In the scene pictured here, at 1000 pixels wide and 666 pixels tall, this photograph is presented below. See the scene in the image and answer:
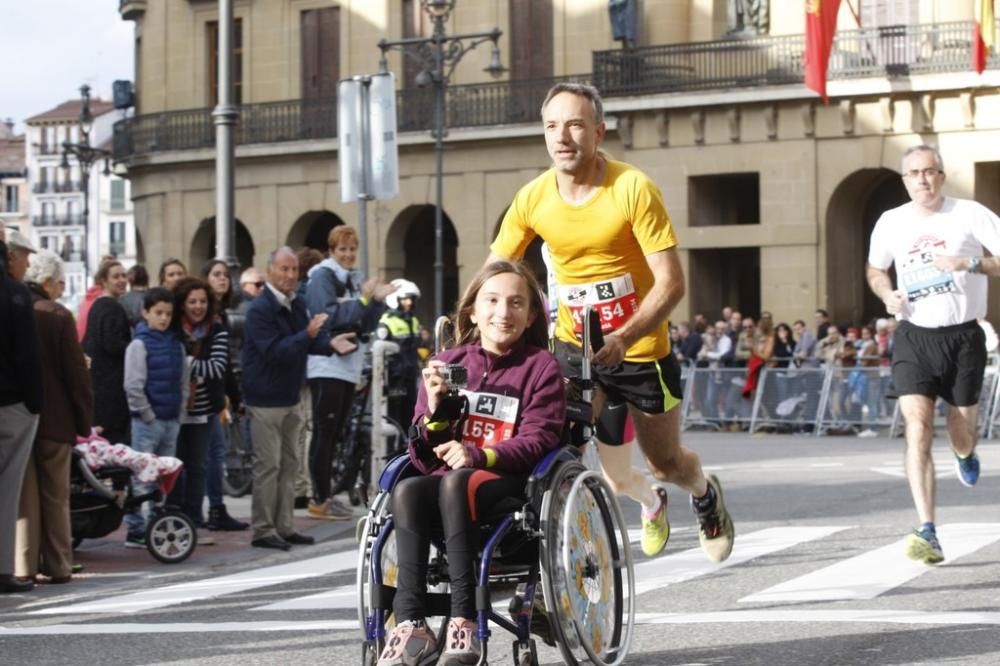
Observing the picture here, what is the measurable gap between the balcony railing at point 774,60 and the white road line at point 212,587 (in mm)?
27460

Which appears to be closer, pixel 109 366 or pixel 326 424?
pixel 109 366

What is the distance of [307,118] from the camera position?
46.4m

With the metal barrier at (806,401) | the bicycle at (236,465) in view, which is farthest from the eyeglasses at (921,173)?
the metal barrier at (806,401)

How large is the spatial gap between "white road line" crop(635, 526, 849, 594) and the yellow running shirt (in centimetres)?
178

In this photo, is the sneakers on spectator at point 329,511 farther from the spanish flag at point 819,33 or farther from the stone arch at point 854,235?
the stone arch at point 854,235

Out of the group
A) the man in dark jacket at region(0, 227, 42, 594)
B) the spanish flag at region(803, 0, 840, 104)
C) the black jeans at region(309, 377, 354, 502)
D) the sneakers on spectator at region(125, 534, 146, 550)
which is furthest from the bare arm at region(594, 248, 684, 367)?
the spanish flag at region(803, 0, 840, 104)

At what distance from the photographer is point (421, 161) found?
44719 mm

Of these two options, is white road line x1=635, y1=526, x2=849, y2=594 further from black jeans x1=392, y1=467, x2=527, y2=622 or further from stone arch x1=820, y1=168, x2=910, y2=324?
stone arch x1=820, y1=168, x2=910, y2=324

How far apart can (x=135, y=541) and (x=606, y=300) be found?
19.3ft

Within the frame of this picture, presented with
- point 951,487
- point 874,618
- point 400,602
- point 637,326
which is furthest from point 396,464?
point 951,487

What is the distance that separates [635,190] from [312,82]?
130ft

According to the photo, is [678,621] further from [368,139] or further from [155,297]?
[368,139]

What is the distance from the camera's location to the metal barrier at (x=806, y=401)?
27.3m

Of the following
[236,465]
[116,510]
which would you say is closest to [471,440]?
[116,510]
